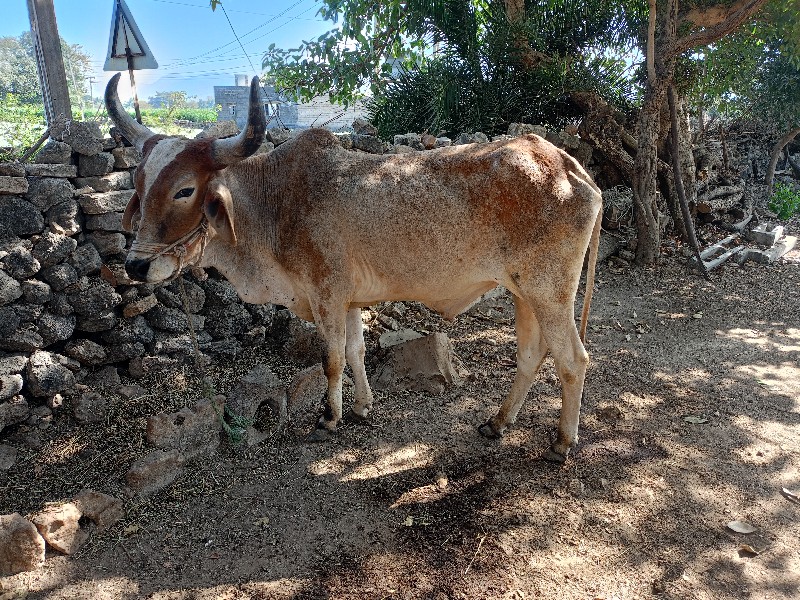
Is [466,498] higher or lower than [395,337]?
lower

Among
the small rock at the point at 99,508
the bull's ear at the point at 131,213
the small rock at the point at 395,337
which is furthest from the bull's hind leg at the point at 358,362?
the small rock at the point at 99,508

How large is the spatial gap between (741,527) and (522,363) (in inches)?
53.7

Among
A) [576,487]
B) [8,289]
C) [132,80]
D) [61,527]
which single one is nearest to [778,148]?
[576,487]

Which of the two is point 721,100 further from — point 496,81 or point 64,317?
point 64,317

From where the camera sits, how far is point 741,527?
9.21 ft

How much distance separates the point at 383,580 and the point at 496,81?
24.1ft

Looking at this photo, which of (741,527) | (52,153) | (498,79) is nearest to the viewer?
(741,527)

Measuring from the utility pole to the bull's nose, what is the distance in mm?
1851

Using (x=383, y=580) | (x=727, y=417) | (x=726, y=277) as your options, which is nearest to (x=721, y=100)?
(x=726, y=277)

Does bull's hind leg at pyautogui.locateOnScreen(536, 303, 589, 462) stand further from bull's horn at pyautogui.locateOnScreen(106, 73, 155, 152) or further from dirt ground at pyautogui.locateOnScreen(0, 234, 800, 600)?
bull's horn at pyautogui.locateOnScreen(106, 73, 155, 152)

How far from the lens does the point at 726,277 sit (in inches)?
270

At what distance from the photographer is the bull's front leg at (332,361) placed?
336cm

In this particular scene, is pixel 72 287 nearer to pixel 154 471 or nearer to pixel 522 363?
pixel 154 471

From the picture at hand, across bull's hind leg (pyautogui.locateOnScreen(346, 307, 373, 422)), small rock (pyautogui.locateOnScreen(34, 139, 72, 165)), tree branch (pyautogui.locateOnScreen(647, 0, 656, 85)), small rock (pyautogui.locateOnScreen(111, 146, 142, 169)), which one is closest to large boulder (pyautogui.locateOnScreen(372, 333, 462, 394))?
bull's hind leg (pyautogui.locateOnScreen(346, 307, 373, 422))
